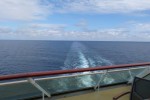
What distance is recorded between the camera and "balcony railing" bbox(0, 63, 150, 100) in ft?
7.63

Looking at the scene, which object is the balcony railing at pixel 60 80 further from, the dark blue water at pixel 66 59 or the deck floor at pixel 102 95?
the dark blue water at pixel 66 59

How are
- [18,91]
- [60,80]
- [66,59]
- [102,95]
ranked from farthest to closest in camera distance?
[66,59] → [102,95] → [60,80] → [18,91]

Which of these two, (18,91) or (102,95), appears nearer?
(18,91)

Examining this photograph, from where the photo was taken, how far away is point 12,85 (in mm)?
2383

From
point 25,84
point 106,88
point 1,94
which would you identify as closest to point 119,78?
point 106,88

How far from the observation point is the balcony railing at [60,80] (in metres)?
2.33

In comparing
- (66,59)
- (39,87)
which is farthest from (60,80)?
(66,59)

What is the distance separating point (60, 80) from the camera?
2.76 metres

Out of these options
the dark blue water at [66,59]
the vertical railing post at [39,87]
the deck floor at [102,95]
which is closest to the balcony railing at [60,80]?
the vertical railing post at [39,87]

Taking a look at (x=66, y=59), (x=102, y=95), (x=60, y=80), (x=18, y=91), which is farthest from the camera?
(x=66, y=59)

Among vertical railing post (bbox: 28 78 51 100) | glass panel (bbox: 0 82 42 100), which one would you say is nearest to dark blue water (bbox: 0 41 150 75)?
vertical railing post (bbox: 28 78 51 100)

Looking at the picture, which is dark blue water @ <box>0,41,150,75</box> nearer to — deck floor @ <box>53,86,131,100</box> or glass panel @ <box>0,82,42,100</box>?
deck floor @ <box>53,86,131,100</box>

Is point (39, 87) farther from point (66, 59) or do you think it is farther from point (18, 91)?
point (66, 59)

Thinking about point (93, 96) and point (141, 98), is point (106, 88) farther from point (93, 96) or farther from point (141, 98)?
point (141, 98)
